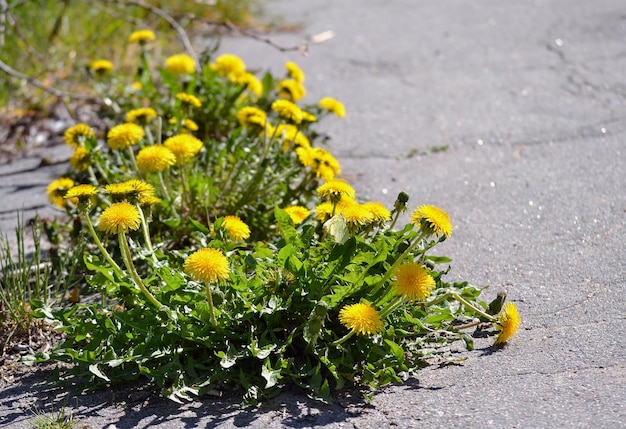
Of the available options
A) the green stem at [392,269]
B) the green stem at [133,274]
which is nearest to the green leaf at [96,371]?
the green stem at [133,274]

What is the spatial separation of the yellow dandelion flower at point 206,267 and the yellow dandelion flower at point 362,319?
34 cm

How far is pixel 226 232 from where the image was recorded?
2.62 m

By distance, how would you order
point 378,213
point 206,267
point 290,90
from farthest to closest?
point 290,90 < point 378,213 < point 206,267

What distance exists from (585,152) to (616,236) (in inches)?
37.3

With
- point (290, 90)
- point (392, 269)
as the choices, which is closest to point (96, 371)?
point (392, 269)

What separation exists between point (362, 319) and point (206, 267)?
1.40 feet

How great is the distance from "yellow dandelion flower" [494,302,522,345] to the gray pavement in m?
0.04

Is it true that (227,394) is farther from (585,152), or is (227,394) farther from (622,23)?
(622,23)

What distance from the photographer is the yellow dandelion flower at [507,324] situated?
244 centimetres

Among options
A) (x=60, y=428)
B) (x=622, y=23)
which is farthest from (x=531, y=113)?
(x=60, y=428)

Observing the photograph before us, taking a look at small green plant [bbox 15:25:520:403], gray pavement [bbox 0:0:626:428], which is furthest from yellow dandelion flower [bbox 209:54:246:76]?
small green plant [bbox 15:25:520:403]

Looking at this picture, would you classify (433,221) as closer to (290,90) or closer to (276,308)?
(276,308)

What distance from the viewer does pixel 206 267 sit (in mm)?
2145

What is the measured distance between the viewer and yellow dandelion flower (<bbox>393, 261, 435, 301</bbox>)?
2172 mm
